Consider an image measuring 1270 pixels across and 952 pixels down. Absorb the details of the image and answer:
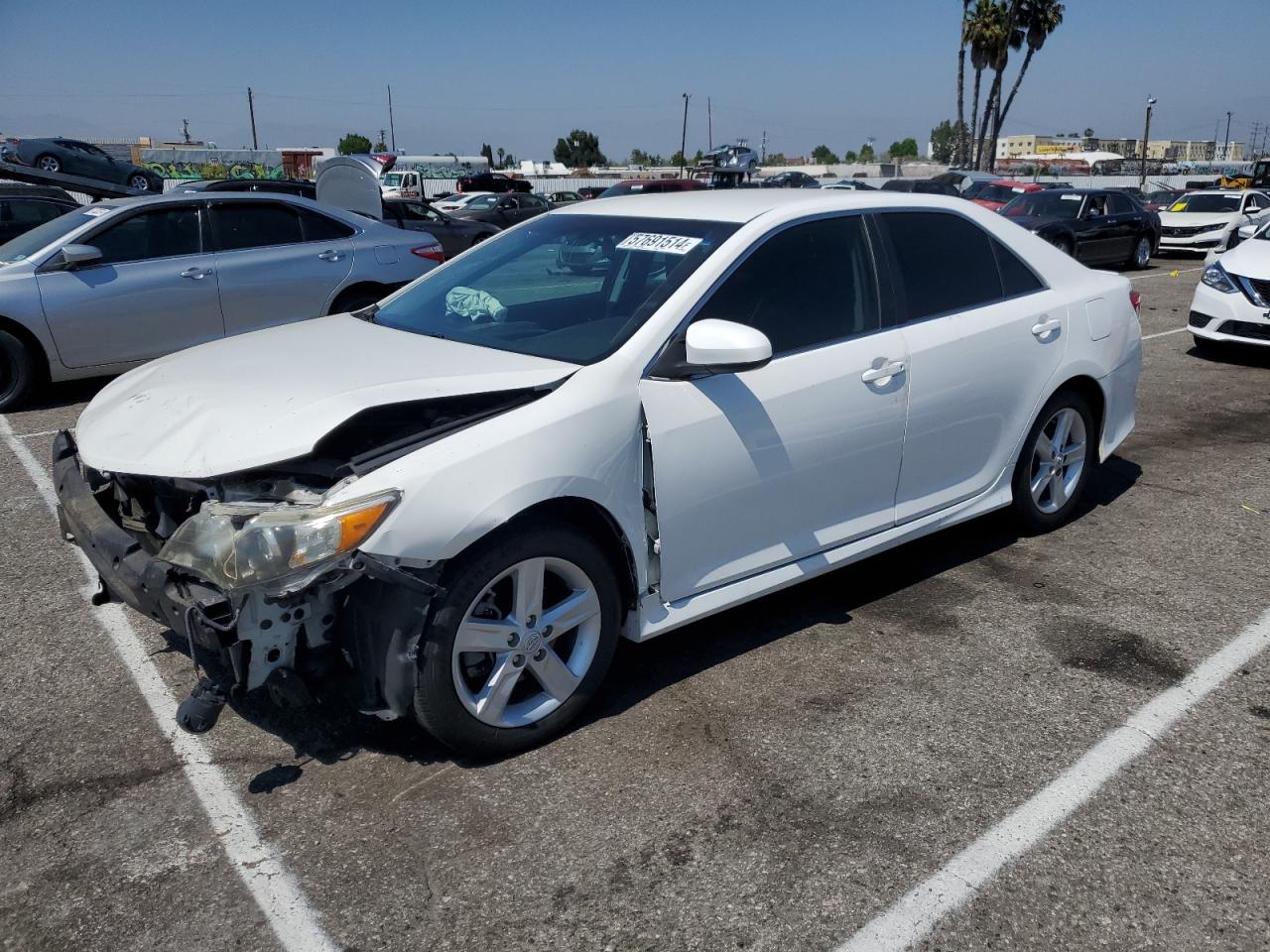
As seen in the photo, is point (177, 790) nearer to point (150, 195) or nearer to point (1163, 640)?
point (1163, 640)

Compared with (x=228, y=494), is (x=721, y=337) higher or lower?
higher

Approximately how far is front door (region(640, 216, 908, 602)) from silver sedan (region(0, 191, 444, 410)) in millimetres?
5695

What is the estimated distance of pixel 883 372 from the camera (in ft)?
12.6

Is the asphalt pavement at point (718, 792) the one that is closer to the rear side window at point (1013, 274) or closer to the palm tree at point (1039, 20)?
the rear side window at point (1013, 274)

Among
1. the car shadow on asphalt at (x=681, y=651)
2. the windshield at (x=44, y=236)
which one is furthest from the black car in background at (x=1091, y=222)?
the windshield at (x=44, y=236)

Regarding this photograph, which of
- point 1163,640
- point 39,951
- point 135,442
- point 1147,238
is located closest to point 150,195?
point 135,442

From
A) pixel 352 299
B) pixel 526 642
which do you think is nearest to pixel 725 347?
pixel 526 642

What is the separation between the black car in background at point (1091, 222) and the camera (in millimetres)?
16484

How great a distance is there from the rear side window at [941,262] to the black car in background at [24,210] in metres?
12.0

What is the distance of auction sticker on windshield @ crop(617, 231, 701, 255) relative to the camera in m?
3.66

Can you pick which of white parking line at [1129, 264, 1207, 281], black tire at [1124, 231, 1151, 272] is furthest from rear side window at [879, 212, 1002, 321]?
black tire at [1124, 231, 1151, 272]

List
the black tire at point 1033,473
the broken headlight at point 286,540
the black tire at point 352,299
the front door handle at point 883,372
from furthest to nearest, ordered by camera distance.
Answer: the black tire at point 352,299, the black tire at point 1033,473, the front door handle at point 883,372, the broken headlight at point 286,540

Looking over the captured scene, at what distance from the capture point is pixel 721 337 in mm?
3158

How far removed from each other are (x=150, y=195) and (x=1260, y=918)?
8753mm
